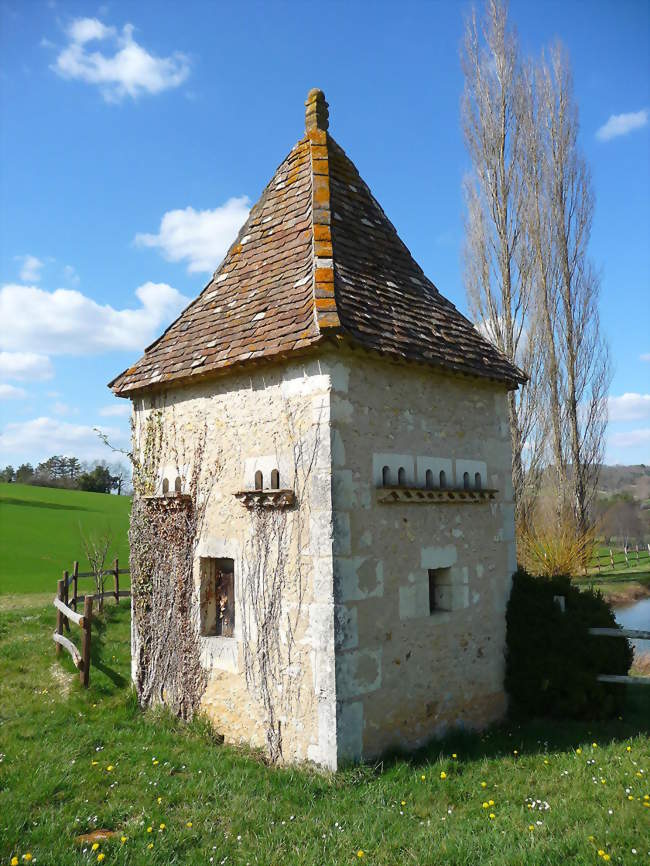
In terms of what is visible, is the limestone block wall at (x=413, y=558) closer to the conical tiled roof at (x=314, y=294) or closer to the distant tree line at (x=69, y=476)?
the conical tiled roof at (x=314, y=294)

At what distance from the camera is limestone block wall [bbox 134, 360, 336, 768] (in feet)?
18.0

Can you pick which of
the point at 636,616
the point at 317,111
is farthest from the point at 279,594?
the point at 636,616

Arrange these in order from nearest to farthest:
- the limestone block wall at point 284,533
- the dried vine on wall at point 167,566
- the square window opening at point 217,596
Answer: the limestone block wall at point 284,533 → the square window opening at point 217,596 → the dried vine on wall at point 167,566

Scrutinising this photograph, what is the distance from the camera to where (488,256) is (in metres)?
16.3

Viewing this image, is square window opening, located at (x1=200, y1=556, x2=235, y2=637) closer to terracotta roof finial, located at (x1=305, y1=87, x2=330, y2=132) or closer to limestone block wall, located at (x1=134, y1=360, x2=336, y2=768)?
limestone block wall, located at (x1=134, y1=360, x2=336, y2=768)

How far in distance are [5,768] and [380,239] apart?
663 cm

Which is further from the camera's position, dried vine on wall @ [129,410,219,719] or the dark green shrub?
the dark green shrub

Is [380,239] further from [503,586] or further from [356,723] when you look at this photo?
[356,723]

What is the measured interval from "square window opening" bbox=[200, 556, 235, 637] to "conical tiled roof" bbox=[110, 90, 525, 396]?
6.80ft

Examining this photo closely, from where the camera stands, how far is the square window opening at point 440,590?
6.68 metres

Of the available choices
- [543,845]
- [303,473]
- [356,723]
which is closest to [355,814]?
[356,723]

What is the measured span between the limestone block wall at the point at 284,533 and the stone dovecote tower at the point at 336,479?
18 mm

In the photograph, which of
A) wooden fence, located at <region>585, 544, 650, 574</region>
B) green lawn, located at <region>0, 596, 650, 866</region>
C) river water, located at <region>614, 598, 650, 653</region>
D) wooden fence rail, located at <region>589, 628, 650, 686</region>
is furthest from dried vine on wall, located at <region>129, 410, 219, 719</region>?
wooden fence, located at <region>585, 544, 650, 574</region>

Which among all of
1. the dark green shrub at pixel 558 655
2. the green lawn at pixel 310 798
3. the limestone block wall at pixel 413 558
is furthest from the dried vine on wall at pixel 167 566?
the dark green shrub at pixel 558 655
